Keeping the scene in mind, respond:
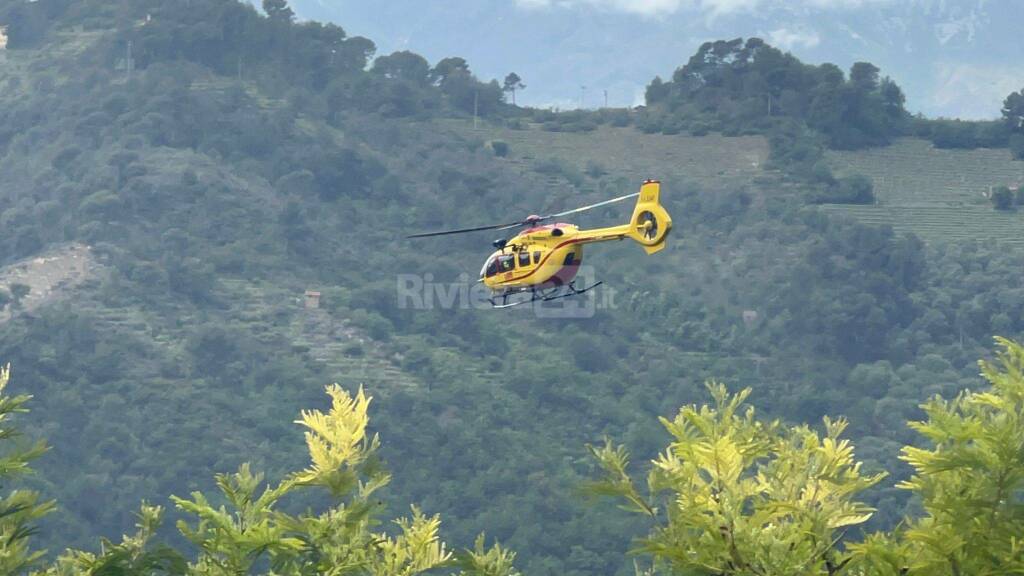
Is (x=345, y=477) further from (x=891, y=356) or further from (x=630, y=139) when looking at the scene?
(x=630, y=139)

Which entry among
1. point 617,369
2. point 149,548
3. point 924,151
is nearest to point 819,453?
point 149,548

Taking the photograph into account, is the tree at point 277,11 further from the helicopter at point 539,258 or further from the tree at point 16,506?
the tree at point 16,506

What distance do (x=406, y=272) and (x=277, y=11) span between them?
3317cm

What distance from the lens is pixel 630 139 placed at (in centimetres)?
15938

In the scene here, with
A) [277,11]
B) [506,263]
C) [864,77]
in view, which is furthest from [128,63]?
[506,263]

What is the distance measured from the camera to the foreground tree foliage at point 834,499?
1905 cm

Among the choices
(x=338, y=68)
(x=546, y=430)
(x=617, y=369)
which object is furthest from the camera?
(x=338, y=68)

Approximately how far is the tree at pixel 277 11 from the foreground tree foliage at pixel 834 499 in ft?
498

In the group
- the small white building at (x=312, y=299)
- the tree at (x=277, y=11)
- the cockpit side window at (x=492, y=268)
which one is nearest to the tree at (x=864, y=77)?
the tree at (x=277, y=11)

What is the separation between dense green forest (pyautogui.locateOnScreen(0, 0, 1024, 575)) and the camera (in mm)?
115062

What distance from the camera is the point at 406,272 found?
14762 cm

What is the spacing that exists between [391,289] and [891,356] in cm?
3436

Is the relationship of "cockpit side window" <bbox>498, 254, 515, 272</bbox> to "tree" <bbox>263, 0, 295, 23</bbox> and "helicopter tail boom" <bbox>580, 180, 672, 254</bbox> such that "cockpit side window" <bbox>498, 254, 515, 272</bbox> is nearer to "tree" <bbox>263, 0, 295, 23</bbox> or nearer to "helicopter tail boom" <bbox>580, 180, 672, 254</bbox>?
"helicopter tail boom" <bbox>580, 180, 672, 254</bbox>

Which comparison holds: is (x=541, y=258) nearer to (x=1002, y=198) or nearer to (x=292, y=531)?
(x=292, y=531)
